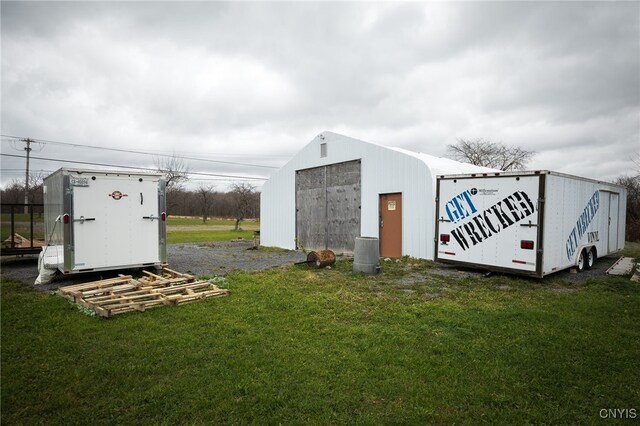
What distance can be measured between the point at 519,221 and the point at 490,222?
686 mm

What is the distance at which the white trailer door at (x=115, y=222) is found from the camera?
802 centimetres

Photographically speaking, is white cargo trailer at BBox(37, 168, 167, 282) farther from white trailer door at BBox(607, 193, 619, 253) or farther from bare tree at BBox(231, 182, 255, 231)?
bare tree at BBox(231, 182, 255, 231)

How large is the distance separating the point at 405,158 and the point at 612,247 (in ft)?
26.4

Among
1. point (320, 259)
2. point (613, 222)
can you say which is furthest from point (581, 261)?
point (320, 259)

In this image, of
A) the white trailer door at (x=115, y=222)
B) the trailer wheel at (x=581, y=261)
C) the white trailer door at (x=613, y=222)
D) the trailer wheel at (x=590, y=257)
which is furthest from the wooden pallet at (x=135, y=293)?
the white trailer door at (x=613, y=222)

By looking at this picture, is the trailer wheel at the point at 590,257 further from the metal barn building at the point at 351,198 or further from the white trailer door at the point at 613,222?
the metal barn building at the point at 351,198

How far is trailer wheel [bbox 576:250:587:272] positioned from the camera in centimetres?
1006

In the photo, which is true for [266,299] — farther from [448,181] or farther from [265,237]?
[265,237]

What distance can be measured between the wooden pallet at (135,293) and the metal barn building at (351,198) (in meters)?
7.09

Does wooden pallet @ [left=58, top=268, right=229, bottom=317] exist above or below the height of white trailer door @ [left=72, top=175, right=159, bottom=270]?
below

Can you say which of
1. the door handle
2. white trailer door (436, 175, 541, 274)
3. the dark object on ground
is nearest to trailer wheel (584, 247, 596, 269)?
white trailer door (436, 175, 541, 274)

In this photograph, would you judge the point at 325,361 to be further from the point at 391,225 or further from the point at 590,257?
the point at 590,257

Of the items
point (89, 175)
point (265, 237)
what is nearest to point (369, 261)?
point (89, 175)

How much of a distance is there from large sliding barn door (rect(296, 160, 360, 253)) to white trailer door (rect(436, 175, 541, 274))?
4658mm
